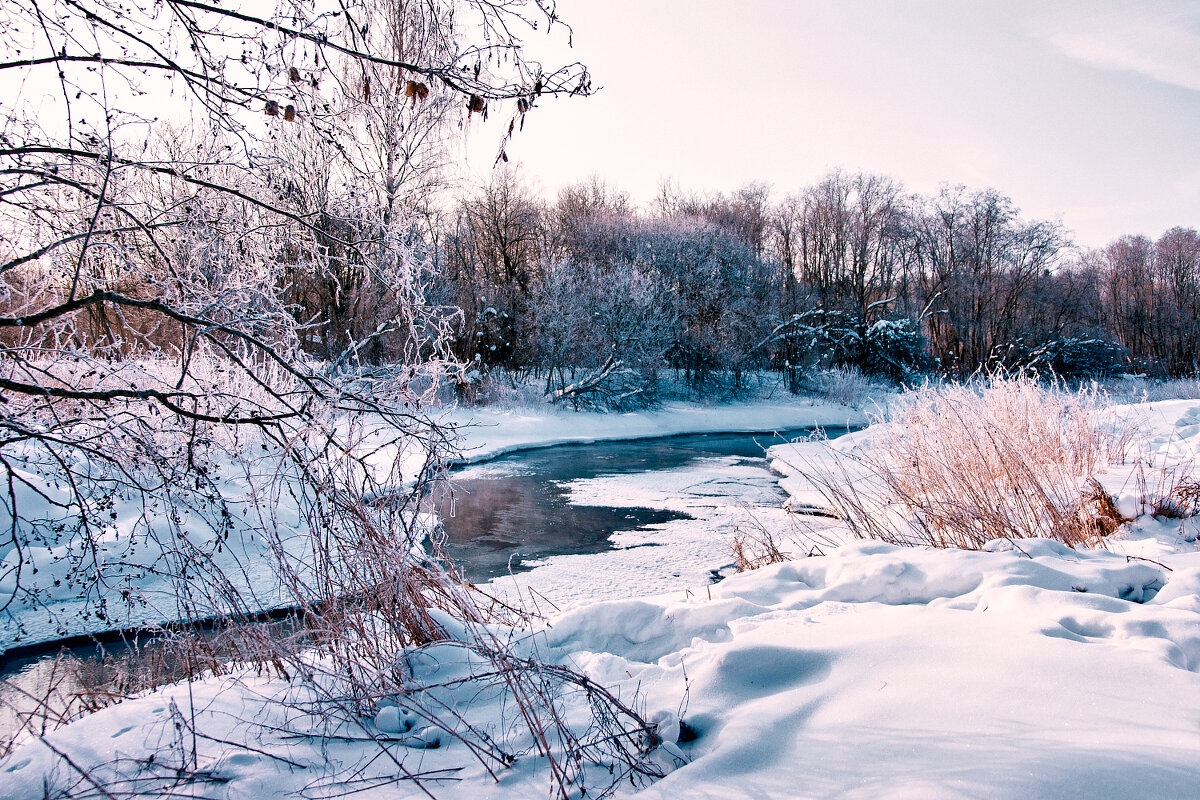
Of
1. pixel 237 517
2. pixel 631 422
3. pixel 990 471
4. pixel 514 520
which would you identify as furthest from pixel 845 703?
pixel 631 422

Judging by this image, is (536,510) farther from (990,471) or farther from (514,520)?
(990,471)

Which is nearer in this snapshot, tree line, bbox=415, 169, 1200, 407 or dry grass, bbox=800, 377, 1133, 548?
dry grass, bbox=800, 377, 1133, 548

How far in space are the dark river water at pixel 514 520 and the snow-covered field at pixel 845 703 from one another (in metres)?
0.92

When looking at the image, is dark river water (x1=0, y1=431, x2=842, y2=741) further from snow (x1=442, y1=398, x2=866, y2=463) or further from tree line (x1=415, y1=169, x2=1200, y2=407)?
tree line (x1=415, y1=169, x2=1200, y2=407)

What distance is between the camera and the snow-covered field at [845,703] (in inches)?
68.8

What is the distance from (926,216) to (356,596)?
39.2 m

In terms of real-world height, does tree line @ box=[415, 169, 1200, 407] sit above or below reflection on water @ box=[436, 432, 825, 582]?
above

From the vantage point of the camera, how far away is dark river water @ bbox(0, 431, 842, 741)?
4.54 meters

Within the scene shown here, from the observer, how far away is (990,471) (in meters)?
5.30

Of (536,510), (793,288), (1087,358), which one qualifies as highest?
(793,288)

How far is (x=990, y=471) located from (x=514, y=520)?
19.2 ft

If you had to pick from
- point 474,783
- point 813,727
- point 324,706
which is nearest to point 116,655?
point 324,706

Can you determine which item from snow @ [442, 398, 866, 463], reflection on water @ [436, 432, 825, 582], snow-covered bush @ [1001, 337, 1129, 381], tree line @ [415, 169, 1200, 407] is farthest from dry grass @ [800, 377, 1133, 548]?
snow-covered bush @ [1001, 337, 1129, 381]

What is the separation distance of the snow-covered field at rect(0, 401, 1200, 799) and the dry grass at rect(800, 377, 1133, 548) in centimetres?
101
